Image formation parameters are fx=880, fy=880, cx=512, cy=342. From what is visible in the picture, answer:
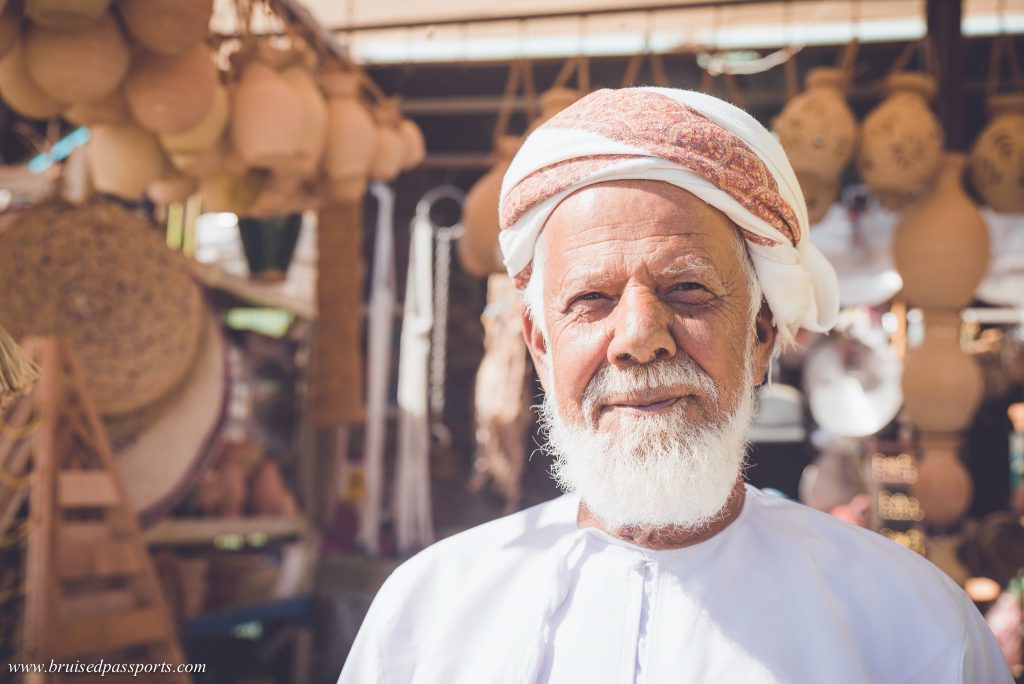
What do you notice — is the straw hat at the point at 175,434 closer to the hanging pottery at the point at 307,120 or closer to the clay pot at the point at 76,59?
the hanging pottery at the point at 307,120

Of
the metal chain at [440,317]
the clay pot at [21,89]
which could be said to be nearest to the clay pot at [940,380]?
the clay pot at [21,89]

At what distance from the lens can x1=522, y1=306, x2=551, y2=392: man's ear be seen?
1.51 meters

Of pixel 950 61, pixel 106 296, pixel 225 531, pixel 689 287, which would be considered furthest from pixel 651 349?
pixel 225 531

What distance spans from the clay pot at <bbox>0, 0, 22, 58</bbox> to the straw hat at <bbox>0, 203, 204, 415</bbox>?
0.96m

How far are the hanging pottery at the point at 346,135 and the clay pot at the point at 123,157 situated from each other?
0.50 m

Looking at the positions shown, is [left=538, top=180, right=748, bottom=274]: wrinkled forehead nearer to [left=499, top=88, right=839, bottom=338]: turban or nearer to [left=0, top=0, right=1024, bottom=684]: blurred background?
[left=499, top=88, right=839, bottom=338]: turban

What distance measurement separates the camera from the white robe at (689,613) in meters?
1.22

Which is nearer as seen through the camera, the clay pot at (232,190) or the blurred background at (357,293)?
the blurred background at (357,293)

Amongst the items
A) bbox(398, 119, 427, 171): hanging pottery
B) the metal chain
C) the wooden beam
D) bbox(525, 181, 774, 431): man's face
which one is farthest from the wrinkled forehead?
the metal chain

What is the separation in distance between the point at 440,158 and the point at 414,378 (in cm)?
110

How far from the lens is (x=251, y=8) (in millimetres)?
2568

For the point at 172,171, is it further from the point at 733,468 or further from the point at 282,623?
the point at 282,623

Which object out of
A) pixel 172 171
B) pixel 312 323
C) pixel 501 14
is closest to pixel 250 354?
pixel 312 323

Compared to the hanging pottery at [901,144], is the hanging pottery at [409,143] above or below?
above
